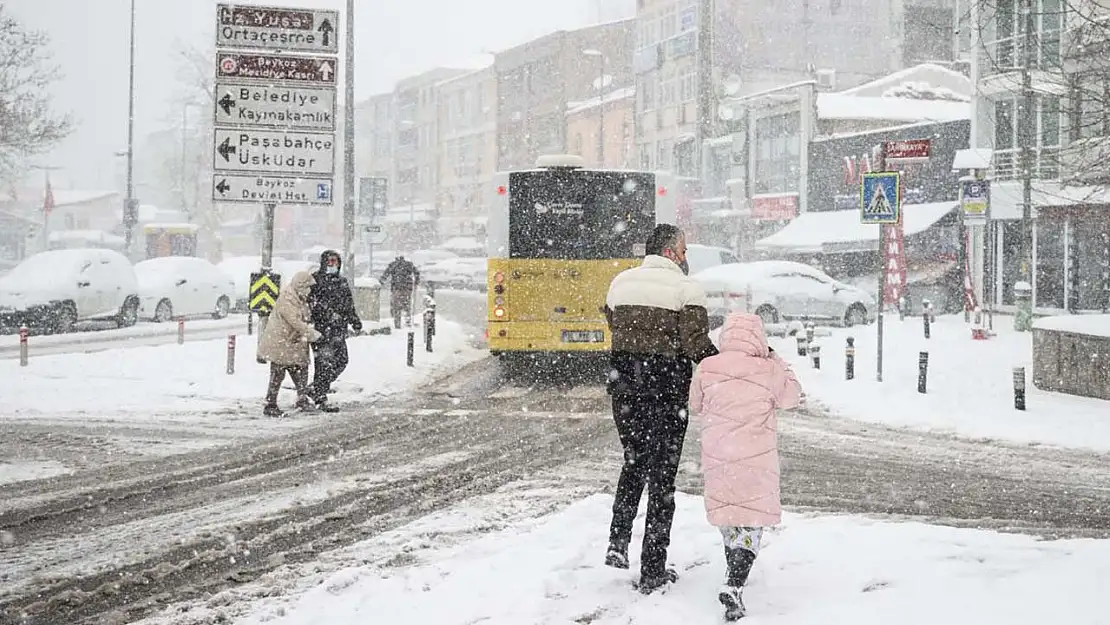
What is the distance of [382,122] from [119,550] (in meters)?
106

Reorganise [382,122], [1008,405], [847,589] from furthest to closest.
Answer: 1. [382,122]
2. [1008,405]
3. [847,589]

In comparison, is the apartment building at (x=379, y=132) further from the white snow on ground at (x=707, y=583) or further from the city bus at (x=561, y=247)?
the white snow on ground at (x=707, y=583)

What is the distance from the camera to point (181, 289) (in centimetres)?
3209

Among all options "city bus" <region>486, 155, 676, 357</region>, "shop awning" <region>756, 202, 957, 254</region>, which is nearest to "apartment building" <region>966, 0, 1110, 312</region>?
"shop awning" <region>756, 202, 957, 254</region>

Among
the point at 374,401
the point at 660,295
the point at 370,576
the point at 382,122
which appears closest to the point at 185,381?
the point at 374,401

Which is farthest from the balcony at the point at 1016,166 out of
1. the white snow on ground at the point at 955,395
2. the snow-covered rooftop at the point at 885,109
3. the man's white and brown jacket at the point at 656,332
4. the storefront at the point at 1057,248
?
the man's white and brown jacket at the point at 656,332

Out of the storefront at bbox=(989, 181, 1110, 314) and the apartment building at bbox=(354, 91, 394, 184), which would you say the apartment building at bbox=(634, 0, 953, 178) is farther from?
the apartment building at bbox=(354, 91, 394, 184)

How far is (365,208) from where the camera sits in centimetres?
2972

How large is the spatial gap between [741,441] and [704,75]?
55.0 metres

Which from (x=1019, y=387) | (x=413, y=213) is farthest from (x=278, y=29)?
(x=413, y=213)

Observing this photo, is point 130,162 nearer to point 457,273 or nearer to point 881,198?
point 457,273

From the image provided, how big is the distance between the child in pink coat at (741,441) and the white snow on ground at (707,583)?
1.21ft

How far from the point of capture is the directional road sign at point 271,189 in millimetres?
15945

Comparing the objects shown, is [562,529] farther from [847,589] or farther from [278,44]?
[278,44]
